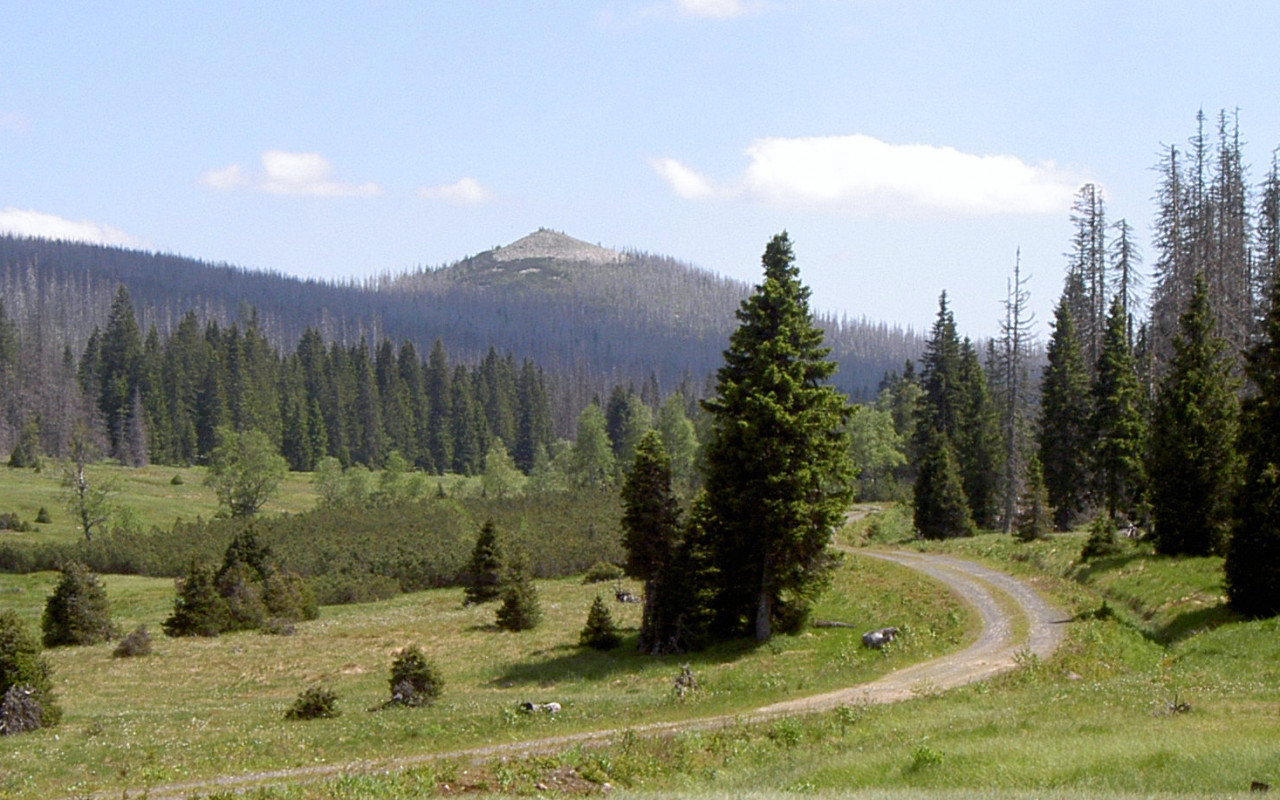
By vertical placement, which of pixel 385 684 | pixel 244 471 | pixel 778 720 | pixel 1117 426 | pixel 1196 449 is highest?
pixel 1117 426

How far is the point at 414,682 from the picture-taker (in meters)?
31.8

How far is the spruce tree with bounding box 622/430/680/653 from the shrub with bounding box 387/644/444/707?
954 cm

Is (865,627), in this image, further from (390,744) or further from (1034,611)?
(390,744)

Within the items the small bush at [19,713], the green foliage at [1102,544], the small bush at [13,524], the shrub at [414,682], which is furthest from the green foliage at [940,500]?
the small bush at [13,524]

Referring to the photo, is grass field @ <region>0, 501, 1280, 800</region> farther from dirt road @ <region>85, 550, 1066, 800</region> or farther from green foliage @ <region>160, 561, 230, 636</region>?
green foliage @ <region>160, 561, 230, 636</region>

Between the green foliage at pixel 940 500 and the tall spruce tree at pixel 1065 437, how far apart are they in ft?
20.2

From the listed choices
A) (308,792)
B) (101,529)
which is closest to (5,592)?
(101,529)

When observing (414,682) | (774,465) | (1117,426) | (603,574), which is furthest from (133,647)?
(1117,426)

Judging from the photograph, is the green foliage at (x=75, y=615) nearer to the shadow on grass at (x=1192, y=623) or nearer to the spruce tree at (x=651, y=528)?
the spruce tree at (x=651, y=528)

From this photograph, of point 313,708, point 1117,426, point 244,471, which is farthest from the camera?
point 244,471

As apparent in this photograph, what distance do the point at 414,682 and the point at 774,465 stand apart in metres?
14.9

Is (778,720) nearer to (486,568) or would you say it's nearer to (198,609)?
(198,609)

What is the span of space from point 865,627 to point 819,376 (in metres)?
9.73

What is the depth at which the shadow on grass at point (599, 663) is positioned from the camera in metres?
37.0
